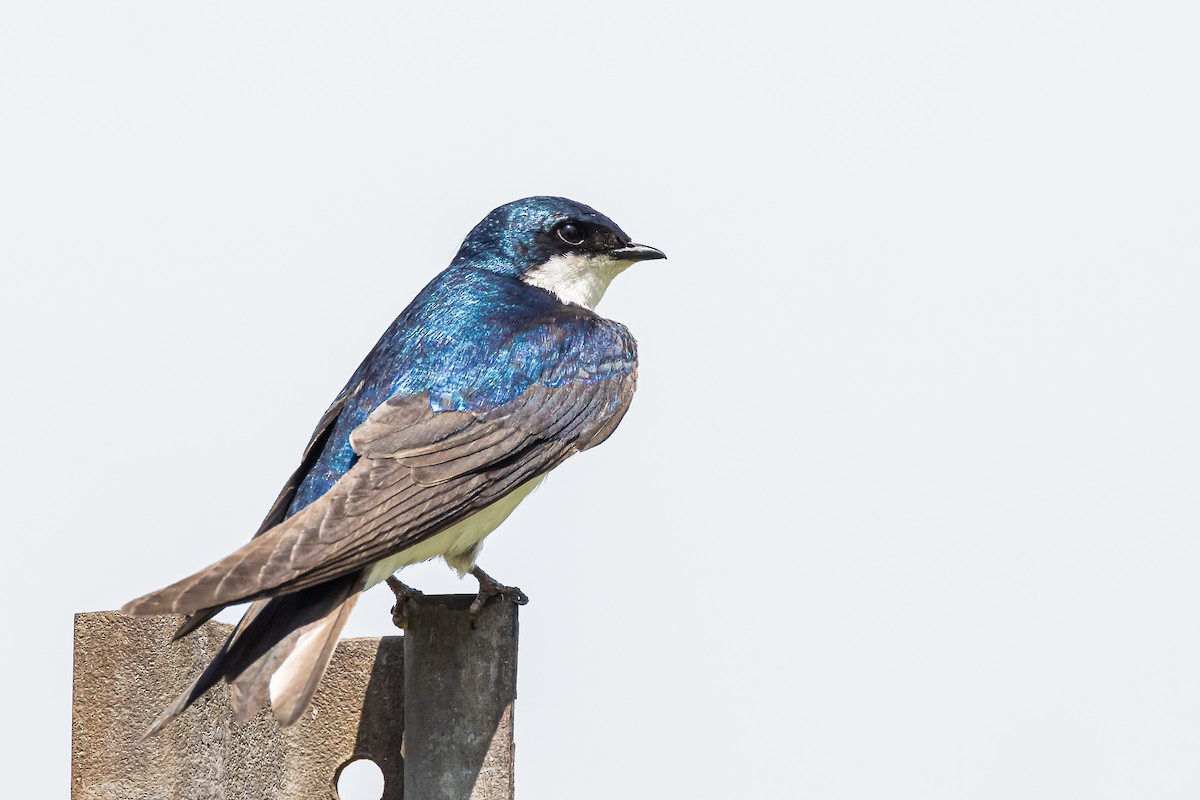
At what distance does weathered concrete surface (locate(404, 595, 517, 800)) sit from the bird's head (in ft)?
5.83

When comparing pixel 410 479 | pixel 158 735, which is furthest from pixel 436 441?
pixel 158 735

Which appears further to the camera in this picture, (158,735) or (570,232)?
(570,232)

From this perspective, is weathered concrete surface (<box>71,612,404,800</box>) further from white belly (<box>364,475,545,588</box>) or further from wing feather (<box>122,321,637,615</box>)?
white belly (<box>364,475,545,588</box>)

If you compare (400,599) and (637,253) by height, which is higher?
(637,253)

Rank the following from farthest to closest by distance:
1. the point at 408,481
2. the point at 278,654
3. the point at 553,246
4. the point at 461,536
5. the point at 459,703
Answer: the point at 553,246 → the point at 461,536 → the point at 408,481 → the point at 459,703 → the point at 278,654

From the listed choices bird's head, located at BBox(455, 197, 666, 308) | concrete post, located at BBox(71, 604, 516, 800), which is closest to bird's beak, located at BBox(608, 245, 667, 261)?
bird's head, located at BBox(455, 197, 666, 308)

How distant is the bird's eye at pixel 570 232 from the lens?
5293 millimetres

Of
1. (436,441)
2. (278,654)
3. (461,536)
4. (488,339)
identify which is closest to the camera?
(278,654)

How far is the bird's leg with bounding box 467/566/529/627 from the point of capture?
11.9 ft

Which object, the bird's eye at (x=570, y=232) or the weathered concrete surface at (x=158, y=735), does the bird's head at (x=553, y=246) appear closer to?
the bird's eye at (x=570, y=232)

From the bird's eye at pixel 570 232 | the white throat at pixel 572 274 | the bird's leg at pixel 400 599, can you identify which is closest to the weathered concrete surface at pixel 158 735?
the bird's leg at pixel 400 599

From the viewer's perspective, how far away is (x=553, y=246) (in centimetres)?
529

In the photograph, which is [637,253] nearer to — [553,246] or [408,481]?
[553,246]

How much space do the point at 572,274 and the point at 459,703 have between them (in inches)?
78.8
